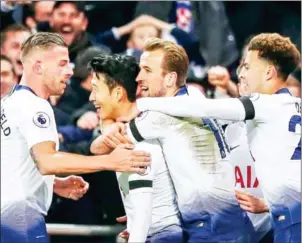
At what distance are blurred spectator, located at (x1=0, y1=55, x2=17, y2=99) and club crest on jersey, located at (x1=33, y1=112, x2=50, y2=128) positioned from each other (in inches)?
20.3

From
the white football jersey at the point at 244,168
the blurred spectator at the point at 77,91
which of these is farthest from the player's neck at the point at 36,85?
the white football jersey at the point at 244,168

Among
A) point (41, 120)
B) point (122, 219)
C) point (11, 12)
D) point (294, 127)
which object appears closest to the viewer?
point (41, 120)

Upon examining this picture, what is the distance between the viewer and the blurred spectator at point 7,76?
3.78m

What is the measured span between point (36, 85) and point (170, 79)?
0.47m

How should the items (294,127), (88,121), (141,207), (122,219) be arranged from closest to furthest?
(141,207)
(294,127)
(122,219)
(88,121)

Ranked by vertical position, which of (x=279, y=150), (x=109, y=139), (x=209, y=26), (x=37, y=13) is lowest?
(x=279, y=150)

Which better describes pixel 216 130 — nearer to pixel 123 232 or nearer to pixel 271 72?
pixel 271 72

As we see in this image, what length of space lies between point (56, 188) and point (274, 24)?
115 centimetres

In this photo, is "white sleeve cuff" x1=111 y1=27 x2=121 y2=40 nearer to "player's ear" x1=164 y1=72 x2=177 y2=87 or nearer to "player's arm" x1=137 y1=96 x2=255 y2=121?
"player's ear" x1=164 y1=72 x2=177 y2=87

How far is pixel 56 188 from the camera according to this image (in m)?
3.51

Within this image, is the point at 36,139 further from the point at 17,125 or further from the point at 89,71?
the point at 89,71

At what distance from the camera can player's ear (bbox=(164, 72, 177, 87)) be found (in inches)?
134

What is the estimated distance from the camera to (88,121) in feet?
12.3

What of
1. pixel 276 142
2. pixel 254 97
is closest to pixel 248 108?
pixel 254 97
